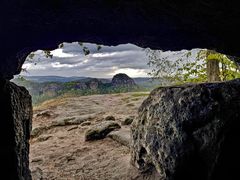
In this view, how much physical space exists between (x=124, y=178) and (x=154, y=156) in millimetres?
1383

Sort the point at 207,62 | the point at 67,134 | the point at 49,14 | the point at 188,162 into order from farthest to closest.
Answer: the point at 207,62 < the point at 67,134 < the point at 188,162 < the point at 49,14

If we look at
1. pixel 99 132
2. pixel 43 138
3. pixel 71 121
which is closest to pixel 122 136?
pixel 99 132

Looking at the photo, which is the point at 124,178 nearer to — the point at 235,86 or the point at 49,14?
the point at 235,86

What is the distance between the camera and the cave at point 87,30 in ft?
16.3

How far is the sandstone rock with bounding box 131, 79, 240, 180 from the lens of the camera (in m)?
6.13

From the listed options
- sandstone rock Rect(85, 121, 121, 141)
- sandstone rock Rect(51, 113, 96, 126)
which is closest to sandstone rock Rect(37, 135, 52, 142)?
sandstone rock Rect(51, 113, 96, 126)

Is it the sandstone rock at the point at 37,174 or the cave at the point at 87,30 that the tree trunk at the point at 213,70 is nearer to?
the cave at the point at 87,30

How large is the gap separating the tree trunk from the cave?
868 cm

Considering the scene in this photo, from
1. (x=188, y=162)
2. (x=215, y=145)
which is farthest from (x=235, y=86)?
(x=188, y=162)

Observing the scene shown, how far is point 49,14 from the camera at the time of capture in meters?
5.84

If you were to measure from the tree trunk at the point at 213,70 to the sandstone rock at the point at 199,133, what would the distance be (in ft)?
30.1

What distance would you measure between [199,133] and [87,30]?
399cm

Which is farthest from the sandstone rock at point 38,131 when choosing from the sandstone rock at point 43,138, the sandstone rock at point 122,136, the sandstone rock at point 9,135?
the sandstone rock at point 9,135

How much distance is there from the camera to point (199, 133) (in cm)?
624
